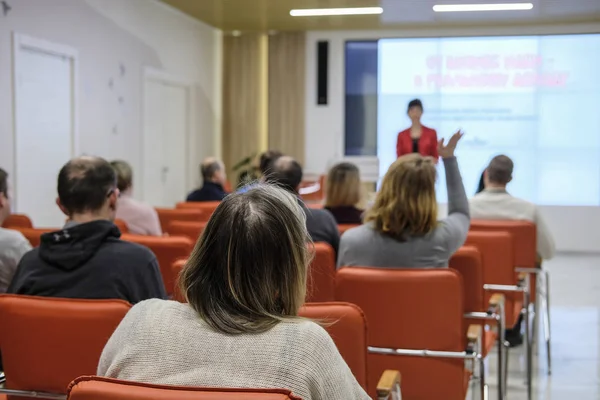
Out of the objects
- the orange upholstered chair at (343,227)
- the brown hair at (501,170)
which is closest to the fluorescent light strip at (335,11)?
the brown hair at (501,170)

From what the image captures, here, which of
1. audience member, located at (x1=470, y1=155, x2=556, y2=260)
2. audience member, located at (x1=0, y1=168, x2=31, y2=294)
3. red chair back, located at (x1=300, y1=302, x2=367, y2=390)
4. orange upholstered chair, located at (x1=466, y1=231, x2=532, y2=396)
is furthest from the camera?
audience member, located at (x1=470, y1=155, x2=556, y2=260)

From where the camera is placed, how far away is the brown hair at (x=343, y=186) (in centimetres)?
425

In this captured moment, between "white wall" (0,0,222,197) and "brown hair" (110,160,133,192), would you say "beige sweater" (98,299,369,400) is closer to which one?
"brown hair" (110,160,133,192)

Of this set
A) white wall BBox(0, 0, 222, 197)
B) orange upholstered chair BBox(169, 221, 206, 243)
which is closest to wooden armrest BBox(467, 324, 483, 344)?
orange upholstered chair BBox(169, 221, 206, 243)

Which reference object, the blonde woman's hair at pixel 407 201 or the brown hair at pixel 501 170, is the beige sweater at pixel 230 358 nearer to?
the blonde woman's hair at pixel 407 201

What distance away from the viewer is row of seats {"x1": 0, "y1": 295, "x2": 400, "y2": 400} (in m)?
1.96

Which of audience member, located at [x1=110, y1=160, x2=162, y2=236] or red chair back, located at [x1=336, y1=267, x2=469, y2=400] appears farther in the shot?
audience member, located at [x1=110, y1=160, x2=162, y2=236]

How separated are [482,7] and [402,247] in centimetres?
713

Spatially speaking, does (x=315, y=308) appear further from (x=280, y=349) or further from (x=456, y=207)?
(x=456, y=207)

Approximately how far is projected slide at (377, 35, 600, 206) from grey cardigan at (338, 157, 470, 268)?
25.6 ft

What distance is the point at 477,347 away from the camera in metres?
2.69

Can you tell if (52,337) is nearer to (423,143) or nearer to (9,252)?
(9,252)

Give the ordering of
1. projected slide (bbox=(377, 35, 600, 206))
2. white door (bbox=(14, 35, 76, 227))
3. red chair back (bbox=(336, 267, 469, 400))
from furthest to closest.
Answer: projected slide (bbox=(377, 35, 600, 206)), white door (bbox=(14, 35, 76, 227)), red chair back (bbox=(336, 267, 469, 400))

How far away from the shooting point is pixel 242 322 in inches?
54.7
